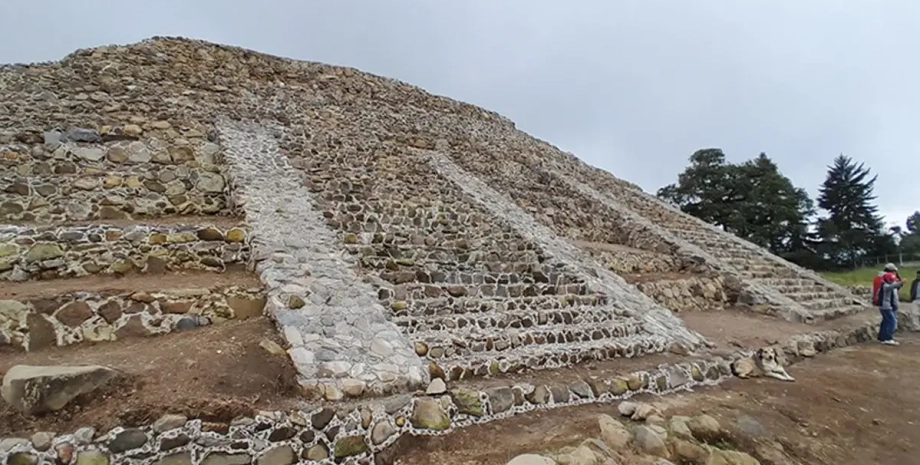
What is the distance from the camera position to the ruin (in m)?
3.59

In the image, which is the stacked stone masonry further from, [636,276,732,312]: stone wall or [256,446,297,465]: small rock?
[256,446,297,465]: small rock

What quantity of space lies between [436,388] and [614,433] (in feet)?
4.87

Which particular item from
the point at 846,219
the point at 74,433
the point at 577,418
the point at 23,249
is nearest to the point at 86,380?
the point at 74,433

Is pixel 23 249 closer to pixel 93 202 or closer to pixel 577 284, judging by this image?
pixel 93 202

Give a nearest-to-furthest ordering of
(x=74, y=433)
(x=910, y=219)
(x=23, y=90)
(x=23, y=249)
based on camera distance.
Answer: (x=74, y=433)
(x=23, y=249)
(x=23, y=90)
(x=910, y=219)

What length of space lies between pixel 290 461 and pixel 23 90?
842cm

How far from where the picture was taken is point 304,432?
311cm

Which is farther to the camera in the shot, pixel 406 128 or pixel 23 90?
pixel 406 128

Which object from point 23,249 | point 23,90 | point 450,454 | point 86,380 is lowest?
point 450,454

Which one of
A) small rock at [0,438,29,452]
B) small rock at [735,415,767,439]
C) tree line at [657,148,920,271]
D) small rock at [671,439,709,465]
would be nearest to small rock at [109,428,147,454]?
small rock at [0,438,29,452]

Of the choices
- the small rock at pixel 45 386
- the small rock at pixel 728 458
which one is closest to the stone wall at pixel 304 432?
the small rock at pixel 45 386

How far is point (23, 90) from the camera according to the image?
753cm

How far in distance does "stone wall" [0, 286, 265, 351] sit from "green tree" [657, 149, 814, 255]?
32229 millimetres

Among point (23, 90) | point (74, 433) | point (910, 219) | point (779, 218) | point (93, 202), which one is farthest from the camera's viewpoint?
point (910, 219)
